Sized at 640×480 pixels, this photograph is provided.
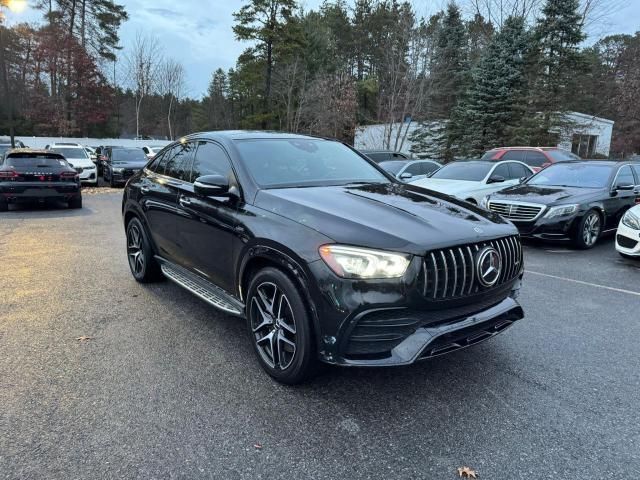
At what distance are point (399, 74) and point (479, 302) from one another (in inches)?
1036

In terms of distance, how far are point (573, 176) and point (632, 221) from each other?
225 centimetres

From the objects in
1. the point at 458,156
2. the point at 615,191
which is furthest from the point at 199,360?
the point at 458,156

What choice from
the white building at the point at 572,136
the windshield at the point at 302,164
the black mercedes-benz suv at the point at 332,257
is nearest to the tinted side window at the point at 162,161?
the black mercedes-benz suv at the point at 332,257

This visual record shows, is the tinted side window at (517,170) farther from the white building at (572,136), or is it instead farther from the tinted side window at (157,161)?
the white building at (572,136)

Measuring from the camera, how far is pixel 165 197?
4.59 m

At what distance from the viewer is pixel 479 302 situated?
9.53 ft

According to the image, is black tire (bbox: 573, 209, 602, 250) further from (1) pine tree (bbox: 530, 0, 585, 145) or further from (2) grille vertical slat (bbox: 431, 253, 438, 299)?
(1) pine tree (bbox: 530, 0, 585, 145)

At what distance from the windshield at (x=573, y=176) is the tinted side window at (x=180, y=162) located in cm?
713

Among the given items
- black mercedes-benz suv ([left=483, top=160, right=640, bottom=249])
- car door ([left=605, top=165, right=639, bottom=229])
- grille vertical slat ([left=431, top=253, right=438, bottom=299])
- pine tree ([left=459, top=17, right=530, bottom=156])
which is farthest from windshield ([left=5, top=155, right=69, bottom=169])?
pine tree ([left=459, top=17, right=530, bottom=156])

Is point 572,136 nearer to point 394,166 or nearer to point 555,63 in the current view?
point 555,63

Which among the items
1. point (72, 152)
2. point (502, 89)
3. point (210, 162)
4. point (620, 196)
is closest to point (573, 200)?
point (620, 196)

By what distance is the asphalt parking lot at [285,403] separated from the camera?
2.35 m

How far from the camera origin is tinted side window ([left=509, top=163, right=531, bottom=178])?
35.4ft

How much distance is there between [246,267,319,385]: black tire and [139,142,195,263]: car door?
1.55m
